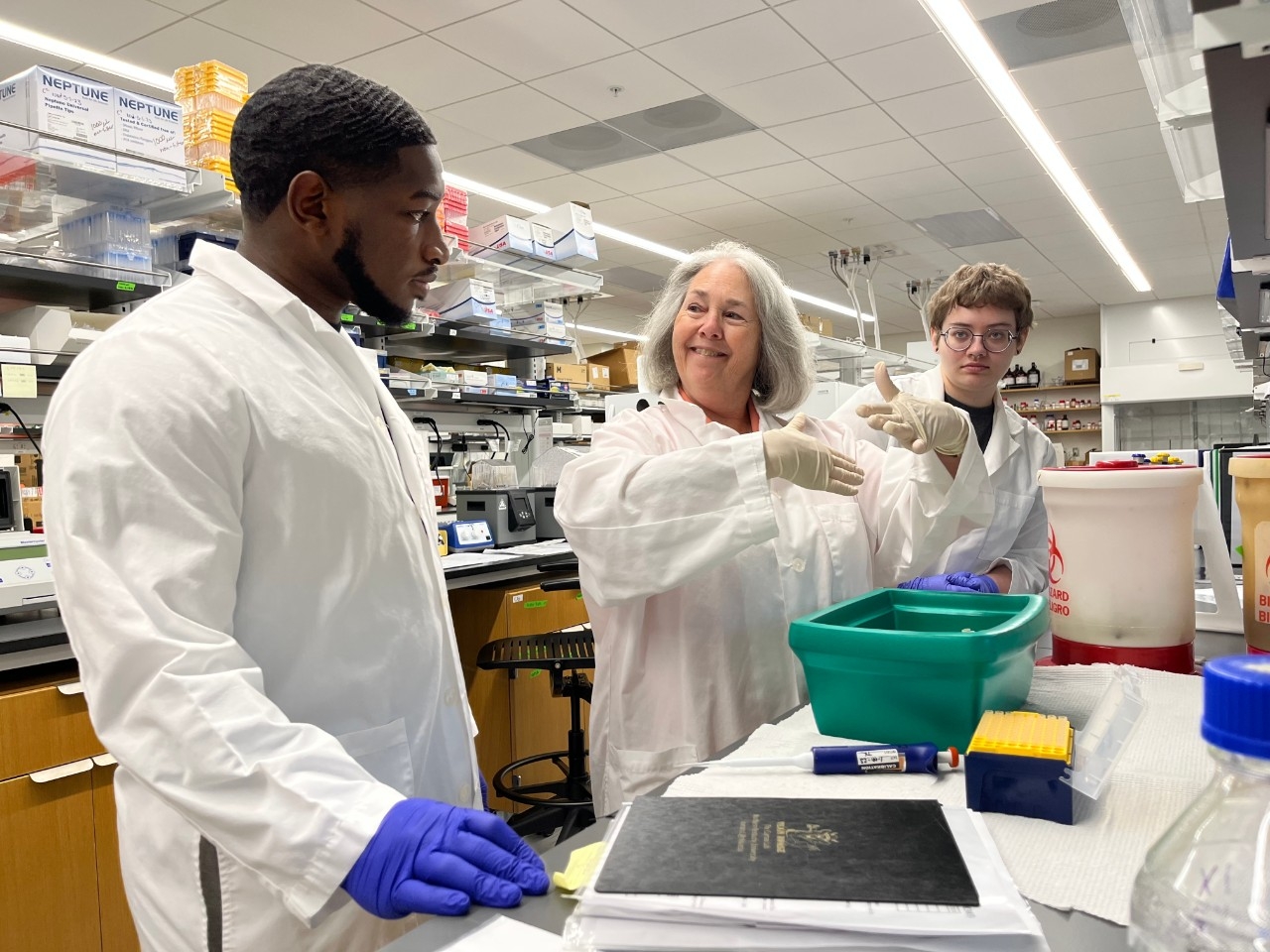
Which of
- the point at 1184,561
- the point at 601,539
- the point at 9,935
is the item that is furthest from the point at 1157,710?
the point at 9,935

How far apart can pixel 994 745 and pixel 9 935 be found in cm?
203

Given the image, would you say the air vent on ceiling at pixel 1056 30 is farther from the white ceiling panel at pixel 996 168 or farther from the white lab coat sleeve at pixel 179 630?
the white lab coat sleeve at pixel 179 630

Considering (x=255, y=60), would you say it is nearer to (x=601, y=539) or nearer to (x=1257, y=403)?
(x=601, y=539)

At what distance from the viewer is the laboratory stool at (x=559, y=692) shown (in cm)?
246

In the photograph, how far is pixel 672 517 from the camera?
48.9 inches

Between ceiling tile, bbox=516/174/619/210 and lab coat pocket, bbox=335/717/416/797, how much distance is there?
5.11 metres

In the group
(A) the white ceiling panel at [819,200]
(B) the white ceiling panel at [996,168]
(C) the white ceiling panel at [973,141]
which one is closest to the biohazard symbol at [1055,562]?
(C) the white ceiling panel at [973,141]

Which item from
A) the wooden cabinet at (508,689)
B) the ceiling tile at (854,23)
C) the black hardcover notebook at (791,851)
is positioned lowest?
the wooden cabinet at (508,689)

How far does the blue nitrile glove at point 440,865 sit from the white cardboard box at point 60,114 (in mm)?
2520

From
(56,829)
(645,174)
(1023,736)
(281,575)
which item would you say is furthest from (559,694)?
(645,174)

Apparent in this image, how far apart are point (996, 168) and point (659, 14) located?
2.99 metres

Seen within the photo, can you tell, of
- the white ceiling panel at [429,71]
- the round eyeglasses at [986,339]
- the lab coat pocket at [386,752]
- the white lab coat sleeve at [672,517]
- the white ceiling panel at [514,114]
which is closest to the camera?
the lab coat pocket at [386,752]

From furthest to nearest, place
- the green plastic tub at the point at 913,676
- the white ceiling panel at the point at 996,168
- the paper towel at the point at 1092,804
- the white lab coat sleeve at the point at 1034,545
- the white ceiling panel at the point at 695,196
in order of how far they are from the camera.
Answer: the white ceiling panel at the point at 695,196 < the white ceiling panel at the point at 996,168 < the white lab coat sleeve at the point at 1034,545 < the green plastic tub at the point at 913,676 < the paper towel at the point at 1092,804

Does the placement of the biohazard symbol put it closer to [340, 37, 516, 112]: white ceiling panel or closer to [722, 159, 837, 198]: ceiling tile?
[340, 37, 516, 112]: white ceiling panel
